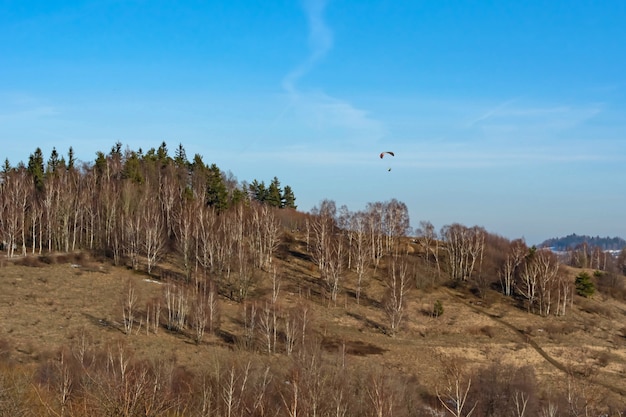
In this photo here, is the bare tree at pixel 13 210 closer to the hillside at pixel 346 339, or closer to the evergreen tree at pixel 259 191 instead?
the hillside at pixel 346 339

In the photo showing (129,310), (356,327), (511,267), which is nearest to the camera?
(129,310)

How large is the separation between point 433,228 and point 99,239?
59.9 metres

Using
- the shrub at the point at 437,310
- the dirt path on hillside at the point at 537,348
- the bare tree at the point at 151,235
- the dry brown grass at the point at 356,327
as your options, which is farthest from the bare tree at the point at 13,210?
the dirt path on hillside at the point at 537,348

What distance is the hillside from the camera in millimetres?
43312

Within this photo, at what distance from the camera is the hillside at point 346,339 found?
4331 centimetres

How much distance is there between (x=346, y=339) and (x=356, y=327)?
6708mm

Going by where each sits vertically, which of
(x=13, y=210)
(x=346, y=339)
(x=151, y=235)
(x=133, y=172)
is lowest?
(x=346, y=339)

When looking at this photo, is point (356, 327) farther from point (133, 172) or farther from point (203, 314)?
point (133, 172)

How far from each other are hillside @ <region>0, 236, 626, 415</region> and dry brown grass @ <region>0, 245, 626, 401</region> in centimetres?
16

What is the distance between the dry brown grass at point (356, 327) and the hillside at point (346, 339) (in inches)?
6.3

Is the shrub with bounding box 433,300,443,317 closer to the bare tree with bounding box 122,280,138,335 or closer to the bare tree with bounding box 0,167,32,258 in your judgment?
the bare tree with bounding box 122,280,138,335

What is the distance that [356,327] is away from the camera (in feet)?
225

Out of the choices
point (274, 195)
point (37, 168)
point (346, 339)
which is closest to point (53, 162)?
point (37, 168)

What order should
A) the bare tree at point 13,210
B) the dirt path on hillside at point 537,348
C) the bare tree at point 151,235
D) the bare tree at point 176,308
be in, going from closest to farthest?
the dirt path on hillside at point 537,348, the bare tree at point 176,308, the bare tree at point 13,210, the bare tree at point 151,235
